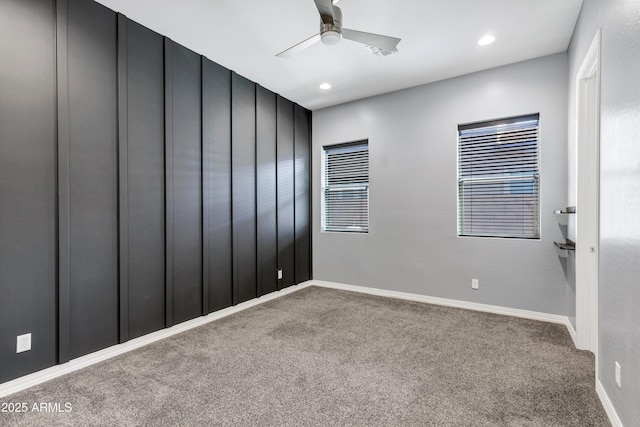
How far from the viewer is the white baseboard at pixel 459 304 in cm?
336

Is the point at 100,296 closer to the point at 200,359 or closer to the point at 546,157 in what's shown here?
the point at 200,359

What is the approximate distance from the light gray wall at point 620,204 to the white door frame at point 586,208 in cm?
73

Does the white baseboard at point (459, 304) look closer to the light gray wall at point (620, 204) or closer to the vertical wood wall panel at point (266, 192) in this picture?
the vertical wood wall panel at point (266, 192)

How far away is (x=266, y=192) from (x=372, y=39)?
100 inches

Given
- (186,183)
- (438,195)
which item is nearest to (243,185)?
(186,183)

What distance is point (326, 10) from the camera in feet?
6.64

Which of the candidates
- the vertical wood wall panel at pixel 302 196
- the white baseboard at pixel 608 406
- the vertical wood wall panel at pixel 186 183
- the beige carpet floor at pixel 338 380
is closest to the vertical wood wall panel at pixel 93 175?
the beige carpet floor at pixel 338 380

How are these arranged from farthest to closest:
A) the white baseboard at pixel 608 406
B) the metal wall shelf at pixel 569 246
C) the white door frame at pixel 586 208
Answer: the metal wall shelf at pixel 569 246 < the white door frame at pixel 586 208 < the white baseboard at pixel 608 406

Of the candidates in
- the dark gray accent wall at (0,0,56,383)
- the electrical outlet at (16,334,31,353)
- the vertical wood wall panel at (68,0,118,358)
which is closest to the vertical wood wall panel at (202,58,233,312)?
the vertical wood wall panel at (68,0,118,358)

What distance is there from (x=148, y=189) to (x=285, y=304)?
216cm

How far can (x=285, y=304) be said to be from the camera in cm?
405

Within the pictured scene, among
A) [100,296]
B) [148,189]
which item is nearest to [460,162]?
[148,189]

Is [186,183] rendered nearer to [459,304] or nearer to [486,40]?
[486,40]

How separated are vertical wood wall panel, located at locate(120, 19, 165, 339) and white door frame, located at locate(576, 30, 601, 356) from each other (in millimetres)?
3750
